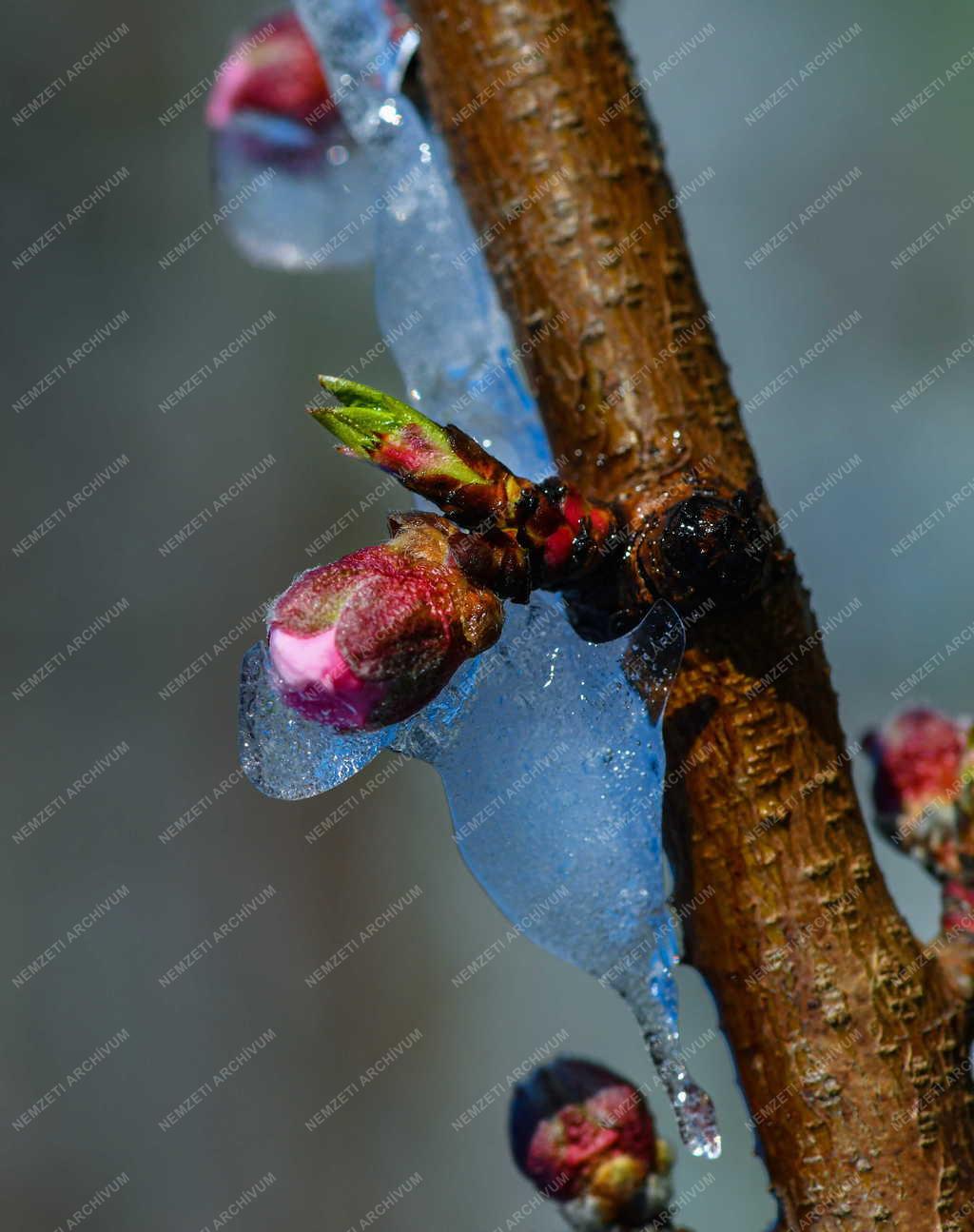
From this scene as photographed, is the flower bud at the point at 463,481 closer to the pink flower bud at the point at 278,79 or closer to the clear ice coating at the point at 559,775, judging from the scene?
the clear ice coating at the point at 559,775

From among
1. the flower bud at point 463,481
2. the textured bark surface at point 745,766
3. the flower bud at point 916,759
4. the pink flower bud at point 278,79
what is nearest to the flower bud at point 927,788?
the flower bud at point 916,759

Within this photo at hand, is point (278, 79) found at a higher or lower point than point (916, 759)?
higher

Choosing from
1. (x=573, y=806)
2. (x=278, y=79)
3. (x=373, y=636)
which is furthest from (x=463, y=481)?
(x=278, y=79)

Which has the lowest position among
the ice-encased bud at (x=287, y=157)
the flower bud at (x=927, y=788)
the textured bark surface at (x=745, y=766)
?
the flower bud at (x=927, y=788)

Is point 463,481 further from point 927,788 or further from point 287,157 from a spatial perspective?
point 287,157

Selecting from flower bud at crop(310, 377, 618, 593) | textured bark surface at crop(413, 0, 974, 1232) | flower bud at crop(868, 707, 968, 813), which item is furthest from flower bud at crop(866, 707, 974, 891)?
flower bud at crop(310, 377, 618, 593)

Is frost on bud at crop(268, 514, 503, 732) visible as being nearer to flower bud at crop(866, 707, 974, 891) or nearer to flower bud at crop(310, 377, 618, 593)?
flower bud at crop(310, 377, 618, 593)
